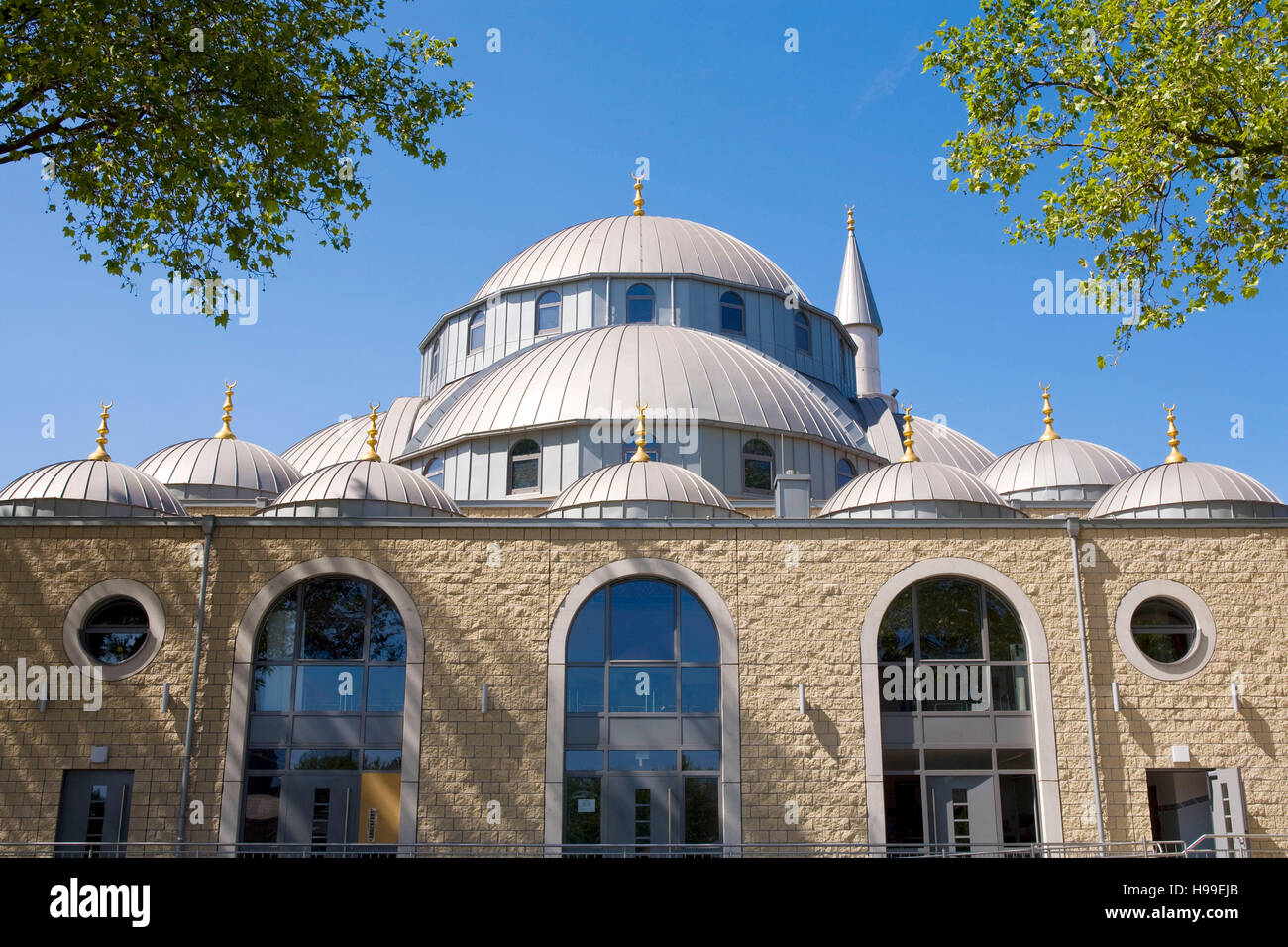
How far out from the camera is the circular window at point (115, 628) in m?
21.9

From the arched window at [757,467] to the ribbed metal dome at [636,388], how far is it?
0.48 meters

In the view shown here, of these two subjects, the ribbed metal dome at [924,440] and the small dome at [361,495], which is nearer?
the small dome at [361,495]

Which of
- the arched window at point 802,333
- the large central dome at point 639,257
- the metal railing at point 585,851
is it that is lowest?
the metal railing at point 585,851

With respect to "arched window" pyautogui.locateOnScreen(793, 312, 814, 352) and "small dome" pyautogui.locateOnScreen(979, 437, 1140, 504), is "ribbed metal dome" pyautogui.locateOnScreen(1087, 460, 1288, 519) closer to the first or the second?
"small dome" pyautogui.locateOnScreen(979, 437, 1140, 504)

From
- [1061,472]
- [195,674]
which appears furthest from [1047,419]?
[195,674]

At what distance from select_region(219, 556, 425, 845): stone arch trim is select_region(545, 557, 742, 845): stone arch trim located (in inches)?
84.5

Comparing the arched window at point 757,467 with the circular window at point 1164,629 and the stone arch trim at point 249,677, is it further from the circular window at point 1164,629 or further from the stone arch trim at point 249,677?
the stone arch trim at point 249,677

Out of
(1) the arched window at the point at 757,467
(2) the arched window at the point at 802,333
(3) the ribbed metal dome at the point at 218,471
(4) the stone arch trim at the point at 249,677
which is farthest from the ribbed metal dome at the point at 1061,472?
(3) the ribbed metal dome at the point at 218,471

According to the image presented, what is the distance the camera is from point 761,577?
22.6m

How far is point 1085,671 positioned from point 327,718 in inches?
493

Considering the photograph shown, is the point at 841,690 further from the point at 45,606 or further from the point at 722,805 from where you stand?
the point at 45,606

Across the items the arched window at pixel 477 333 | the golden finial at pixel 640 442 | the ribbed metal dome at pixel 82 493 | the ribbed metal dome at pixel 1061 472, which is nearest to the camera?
the ribbed metal dome at pixel 82 493

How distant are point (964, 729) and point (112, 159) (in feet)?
50.6
